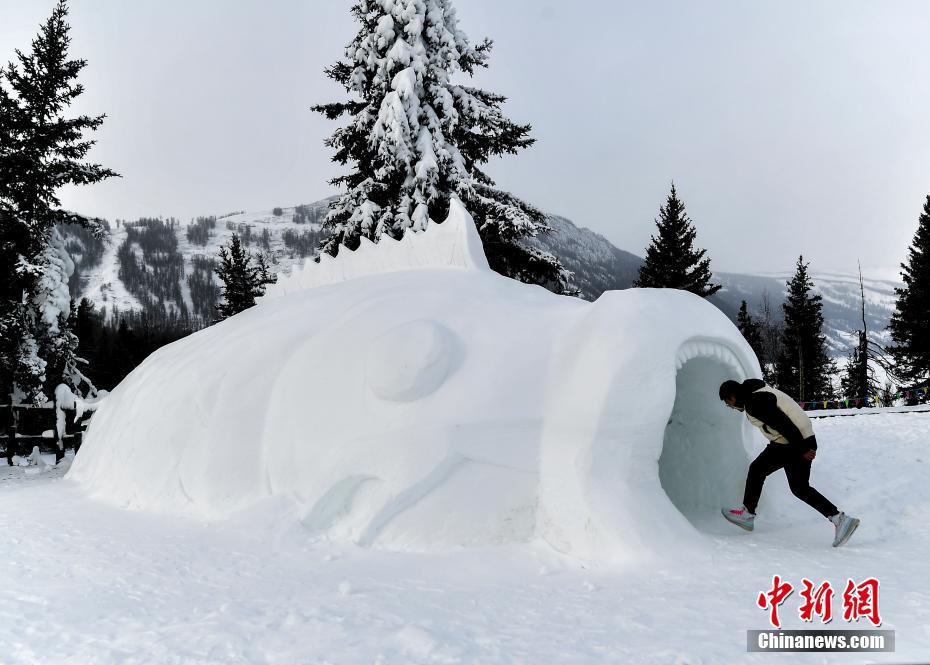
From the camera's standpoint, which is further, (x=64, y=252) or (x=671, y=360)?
(x=64, y=252)

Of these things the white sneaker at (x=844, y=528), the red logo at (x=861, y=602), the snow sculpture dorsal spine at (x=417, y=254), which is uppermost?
the snow sculpture dorsal spine at (x=417, y=254)

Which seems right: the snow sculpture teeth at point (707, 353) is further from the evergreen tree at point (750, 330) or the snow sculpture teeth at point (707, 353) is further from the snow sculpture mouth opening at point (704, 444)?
the evergreen tree at point (750, 330)

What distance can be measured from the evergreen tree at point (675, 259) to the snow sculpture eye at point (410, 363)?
19.3 meters

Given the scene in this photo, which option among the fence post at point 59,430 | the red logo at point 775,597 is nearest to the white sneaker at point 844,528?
the red logo at point 775,597

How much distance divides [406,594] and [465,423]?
4.77 ft

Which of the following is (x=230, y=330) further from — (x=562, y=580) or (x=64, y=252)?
(x=64, y=252)

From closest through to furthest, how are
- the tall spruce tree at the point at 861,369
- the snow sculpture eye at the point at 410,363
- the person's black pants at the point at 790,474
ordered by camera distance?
the person's black pants at the point at 790,474, the snow sculpture eye at the point at 410,363, the tall spruce tree at the point at 861,369

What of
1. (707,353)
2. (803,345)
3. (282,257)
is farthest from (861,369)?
(282,257)

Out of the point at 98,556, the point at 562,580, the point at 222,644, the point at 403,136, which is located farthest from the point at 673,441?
the point at 403,136

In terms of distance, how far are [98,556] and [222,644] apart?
7.33 ft

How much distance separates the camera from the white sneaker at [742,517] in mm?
4637

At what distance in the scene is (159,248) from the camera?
150 meters

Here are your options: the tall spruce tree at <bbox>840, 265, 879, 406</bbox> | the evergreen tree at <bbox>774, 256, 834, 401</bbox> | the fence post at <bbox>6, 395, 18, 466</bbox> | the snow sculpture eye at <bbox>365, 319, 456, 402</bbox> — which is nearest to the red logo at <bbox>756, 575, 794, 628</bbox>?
the snow sculpture eye at <bbox>365, 319, 456, 402</bbox>

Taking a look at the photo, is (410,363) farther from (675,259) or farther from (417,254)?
(675,259)
